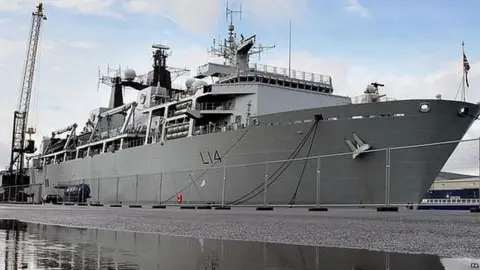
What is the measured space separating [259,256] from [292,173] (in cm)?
1926

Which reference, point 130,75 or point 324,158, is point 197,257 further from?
point 130,75

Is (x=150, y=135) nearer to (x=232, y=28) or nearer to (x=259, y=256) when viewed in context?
(x=232, y=28)

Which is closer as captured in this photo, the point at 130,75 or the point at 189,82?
the point at 189,82

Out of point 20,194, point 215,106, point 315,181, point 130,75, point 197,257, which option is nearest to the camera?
point 197,257

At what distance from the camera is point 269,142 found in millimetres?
24859

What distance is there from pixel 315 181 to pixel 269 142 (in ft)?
13.3

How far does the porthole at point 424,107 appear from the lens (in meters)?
21.9

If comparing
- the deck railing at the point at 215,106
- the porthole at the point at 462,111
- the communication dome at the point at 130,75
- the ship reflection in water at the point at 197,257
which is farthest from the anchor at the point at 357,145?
the communication dome at the point at 130,75

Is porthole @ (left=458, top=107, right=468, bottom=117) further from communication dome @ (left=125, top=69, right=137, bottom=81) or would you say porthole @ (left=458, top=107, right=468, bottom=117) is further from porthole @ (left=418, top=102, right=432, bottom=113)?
communication dome @ (left=125, top=69, right=137, bottom=81)

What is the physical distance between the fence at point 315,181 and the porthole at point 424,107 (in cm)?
244

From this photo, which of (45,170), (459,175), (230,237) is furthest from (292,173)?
(45,170)

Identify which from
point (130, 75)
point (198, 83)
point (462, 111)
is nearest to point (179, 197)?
point (198, 83)

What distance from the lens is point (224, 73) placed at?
35281 millimetres

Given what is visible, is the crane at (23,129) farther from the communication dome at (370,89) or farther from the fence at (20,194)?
the communication dome at (370,89)
